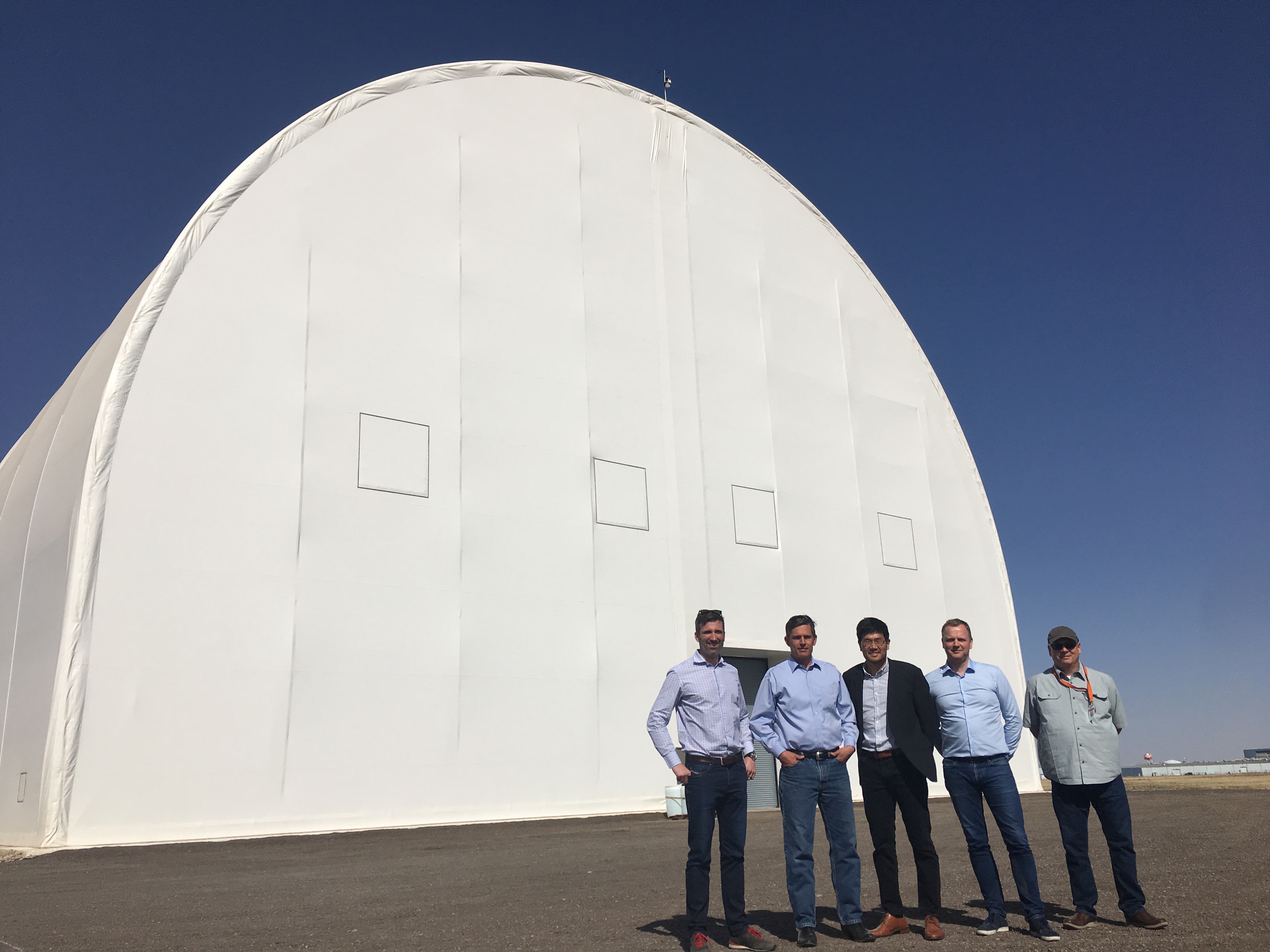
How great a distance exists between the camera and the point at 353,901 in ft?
20.6

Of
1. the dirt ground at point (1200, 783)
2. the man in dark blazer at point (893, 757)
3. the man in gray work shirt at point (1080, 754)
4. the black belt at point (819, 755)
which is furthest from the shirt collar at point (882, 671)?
the dirt ground at point (1200, 783)

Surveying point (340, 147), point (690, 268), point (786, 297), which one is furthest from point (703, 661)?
point (786, 297)

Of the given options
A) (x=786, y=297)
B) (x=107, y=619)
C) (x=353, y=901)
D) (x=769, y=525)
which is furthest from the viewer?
(x=786, y=297)

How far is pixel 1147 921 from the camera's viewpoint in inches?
193

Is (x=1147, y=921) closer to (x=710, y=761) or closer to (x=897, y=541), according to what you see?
(x=710, y=761)

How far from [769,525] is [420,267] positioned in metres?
7.52

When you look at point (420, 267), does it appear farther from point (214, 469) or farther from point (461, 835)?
point (461, 835)

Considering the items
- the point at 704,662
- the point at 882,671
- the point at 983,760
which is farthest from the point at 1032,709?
the point at 704,662

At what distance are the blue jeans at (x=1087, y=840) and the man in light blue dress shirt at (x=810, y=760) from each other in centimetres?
116

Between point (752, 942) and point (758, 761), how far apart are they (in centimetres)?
1306

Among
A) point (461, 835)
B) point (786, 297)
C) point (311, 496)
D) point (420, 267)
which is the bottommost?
point (461, 835)

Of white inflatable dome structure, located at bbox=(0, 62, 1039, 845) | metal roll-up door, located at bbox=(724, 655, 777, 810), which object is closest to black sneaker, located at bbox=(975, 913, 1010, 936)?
white inflatable dome structure, located at bbox=(0, 62, 1039, 845)

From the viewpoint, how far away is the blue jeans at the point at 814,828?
4906 millimetres

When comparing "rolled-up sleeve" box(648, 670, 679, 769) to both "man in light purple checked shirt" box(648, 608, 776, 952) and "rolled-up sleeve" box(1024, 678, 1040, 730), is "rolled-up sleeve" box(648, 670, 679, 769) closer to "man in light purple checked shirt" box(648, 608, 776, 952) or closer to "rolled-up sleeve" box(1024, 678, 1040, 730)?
"man in light purple checked shirt" box(648, 608, 776, 952)
